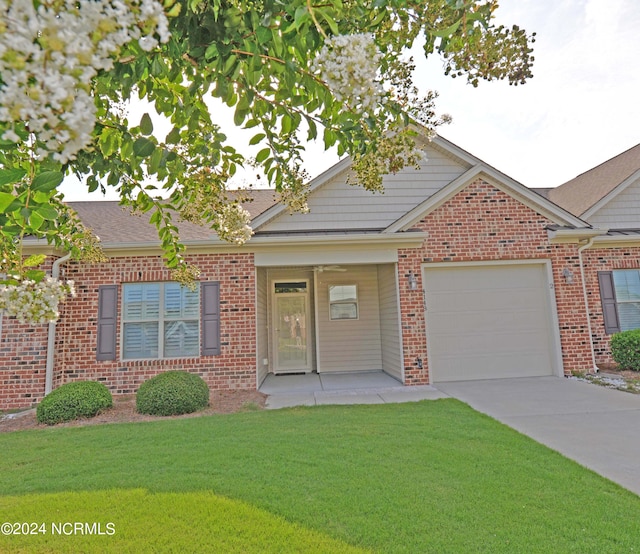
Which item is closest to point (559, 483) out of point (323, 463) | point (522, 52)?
point (323, 463)

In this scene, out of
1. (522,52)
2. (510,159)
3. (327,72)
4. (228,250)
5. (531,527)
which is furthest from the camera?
(228,250)

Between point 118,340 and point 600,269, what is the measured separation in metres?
10.7

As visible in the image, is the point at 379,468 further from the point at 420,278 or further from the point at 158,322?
the point at 158,322

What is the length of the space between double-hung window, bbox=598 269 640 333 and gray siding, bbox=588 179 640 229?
4.23 feet

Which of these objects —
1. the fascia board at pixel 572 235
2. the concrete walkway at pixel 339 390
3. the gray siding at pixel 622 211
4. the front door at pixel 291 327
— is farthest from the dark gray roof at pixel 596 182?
the front door at pixel 291 327

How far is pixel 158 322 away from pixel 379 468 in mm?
5755

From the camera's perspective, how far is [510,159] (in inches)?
301

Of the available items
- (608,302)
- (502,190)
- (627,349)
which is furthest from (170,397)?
(608,302)

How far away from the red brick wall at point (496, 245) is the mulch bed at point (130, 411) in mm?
3715

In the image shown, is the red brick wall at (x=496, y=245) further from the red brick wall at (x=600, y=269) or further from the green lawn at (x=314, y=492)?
the green lawn at (x=314, y=492)

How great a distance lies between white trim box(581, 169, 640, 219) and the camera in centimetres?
949

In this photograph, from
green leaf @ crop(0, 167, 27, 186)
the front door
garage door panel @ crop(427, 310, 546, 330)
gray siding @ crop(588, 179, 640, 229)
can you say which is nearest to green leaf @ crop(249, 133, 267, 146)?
green leaf @ crop(0, 167, 27, 186)

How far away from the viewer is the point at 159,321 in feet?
26.0

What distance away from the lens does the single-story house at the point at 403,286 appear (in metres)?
7.72
